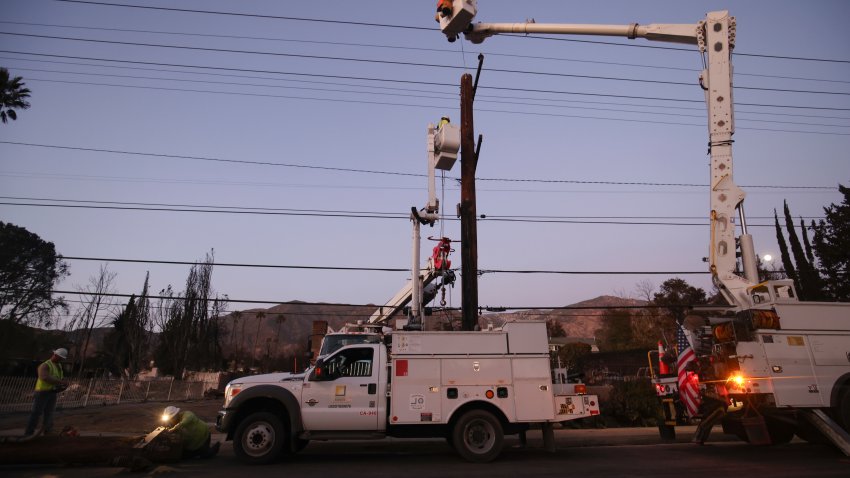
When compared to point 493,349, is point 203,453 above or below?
below

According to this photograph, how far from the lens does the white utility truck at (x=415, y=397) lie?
8367 mm

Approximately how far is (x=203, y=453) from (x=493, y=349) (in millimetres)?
5868

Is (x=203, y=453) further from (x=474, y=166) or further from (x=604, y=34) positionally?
(x=604, y=34)

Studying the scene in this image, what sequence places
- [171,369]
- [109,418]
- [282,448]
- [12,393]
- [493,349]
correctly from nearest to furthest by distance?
[282,448] < [493,349] < [109,418] < [12,393] < [171,369]

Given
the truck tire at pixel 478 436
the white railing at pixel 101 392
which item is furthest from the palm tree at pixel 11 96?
the truck tire at pixel 478 436

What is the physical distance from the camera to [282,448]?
27.3 feet

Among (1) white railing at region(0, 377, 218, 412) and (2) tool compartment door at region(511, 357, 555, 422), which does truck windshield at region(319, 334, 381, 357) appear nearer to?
(2) tool compartment door at region(511, 357, 555, 422)

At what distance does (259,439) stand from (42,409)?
5081 millimetres

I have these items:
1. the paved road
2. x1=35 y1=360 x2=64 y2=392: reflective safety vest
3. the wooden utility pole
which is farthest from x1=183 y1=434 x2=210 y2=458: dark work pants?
the wooden utility pole

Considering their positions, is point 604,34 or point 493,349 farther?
point 604,34

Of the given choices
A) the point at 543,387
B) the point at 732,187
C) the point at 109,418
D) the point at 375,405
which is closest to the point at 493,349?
the point at 543,387

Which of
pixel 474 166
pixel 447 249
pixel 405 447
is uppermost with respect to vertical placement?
pixel 474 166

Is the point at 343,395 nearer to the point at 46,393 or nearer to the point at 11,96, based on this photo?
the point at 46,393

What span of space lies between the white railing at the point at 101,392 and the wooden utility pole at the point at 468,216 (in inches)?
664
